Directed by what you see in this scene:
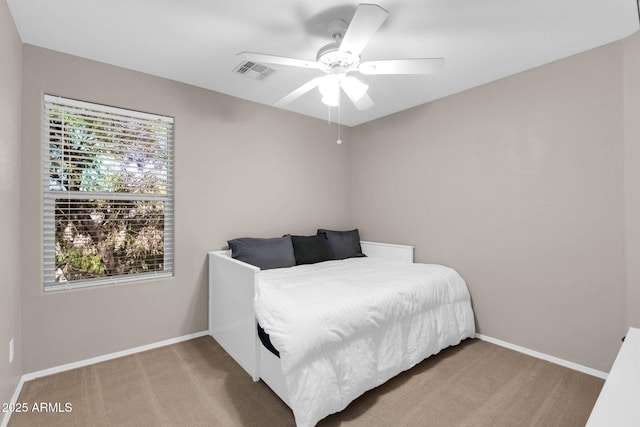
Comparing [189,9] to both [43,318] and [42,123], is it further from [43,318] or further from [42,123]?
[43,318]

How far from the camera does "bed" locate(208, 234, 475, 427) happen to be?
5.45 feet

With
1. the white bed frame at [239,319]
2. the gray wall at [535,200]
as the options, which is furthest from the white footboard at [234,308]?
the gray wall at [535,200]

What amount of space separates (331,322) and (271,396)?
26.5 inches

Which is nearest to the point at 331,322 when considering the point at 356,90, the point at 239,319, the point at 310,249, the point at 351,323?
the point at 351,323

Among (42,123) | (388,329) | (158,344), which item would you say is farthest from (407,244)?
(42,123)

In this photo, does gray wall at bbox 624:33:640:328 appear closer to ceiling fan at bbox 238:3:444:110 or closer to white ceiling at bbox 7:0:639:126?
white ceiling at bbox 7:0:639:126

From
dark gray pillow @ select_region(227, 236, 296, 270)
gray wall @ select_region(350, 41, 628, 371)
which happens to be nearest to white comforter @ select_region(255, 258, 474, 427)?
dark gray pillow @ select_region(227, 236, 296, 270)

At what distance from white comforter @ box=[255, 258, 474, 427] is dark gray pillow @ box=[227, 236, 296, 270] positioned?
118 mm

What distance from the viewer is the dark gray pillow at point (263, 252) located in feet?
9.18

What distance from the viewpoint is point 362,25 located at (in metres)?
1.55

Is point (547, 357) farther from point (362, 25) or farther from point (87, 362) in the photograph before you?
point (87, 362)

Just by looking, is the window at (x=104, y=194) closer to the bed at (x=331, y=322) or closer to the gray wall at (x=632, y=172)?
the bed at (x=331, y=322)

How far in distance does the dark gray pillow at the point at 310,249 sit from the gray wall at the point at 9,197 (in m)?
2.08

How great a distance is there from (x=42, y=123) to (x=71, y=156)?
0.89 ft
